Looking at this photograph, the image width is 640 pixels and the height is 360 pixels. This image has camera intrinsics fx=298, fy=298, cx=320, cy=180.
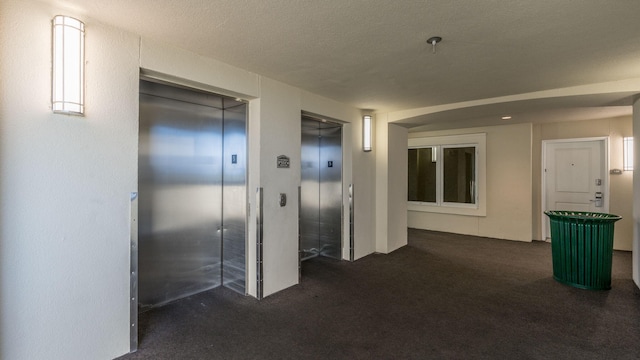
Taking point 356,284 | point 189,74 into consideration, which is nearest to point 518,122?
point 356,284

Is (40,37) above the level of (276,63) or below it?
below

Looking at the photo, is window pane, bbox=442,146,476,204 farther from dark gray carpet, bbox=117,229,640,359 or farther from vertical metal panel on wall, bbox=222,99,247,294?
vertical metal panel on wall, bbox=222,99,247,294

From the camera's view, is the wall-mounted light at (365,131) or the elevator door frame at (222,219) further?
the wall-mounted light at (365,131)

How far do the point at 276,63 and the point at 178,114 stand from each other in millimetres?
1251

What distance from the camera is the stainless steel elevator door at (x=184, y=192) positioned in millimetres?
3092

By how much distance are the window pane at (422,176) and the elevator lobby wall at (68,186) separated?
5997 mm

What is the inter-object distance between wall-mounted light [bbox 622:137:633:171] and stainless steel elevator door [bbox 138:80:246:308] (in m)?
6.74

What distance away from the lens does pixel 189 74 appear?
8.96 ft

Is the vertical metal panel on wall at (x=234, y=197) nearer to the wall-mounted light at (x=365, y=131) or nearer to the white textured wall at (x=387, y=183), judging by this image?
the wall-mounted light at (x=365, y=131)

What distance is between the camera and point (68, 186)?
207 centimetres

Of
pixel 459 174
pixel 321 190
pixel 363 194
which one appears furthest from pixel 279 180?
pixel 459 174

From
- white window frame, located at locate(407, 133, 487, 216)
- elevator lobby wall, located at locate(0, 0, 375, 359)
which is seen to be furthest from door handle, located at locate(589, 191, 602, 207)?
elevator lobby wall, located at locate(0, 0, 375, 359)

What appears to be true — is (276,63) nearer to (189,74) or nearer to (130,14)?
(189,74)

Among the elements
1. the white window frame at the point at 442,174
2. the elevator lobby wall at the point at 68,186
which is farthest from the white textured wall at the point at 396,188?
the elevator lobby wall at the point at 68,186
